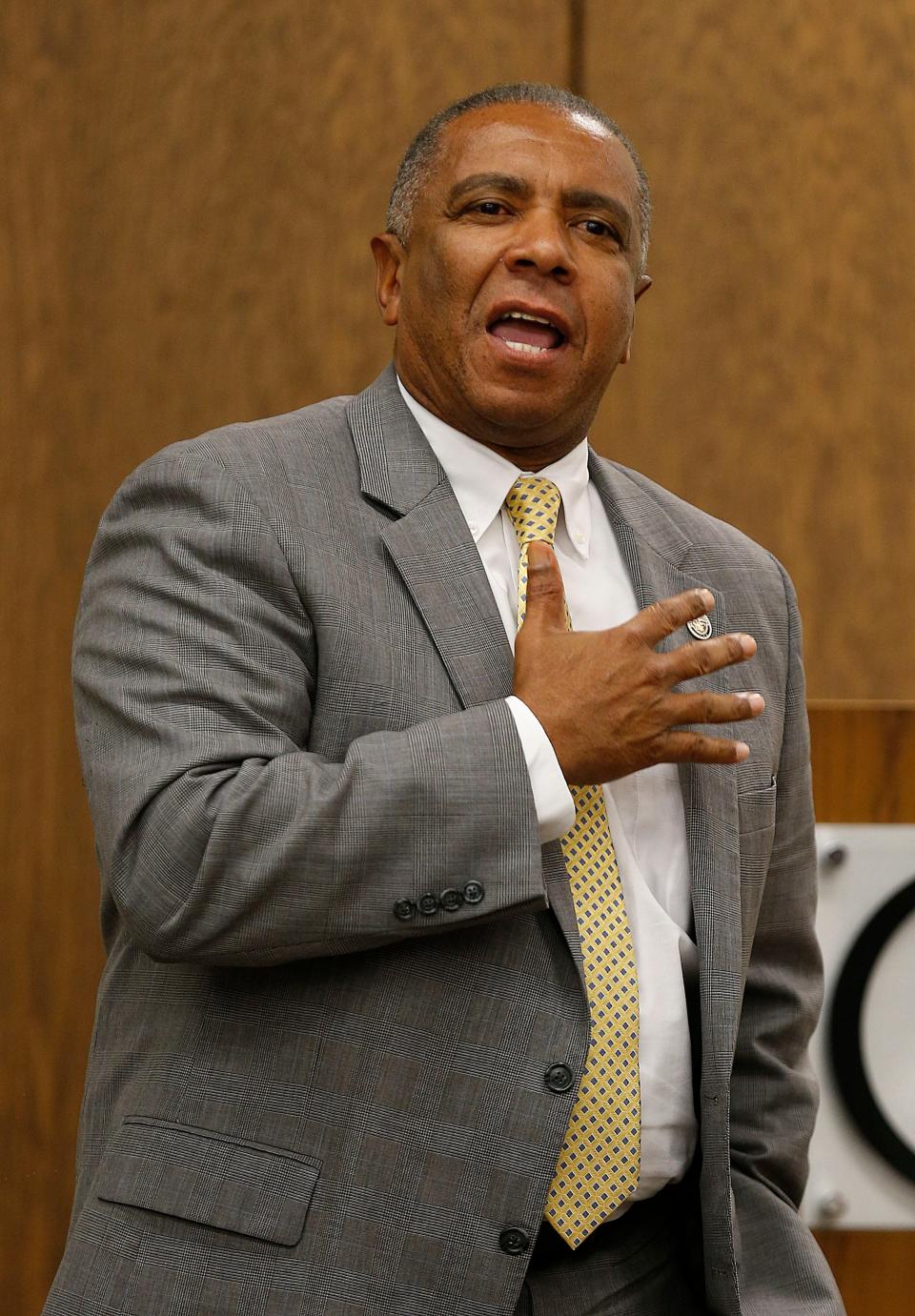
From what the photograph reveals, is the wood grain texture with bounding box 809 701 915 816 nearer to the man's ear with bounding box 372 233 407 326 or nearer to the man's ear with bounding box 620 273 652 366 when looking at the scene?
the man's ear with bounding box 620 273 652 366

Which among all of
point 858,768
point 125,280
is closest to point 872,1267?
point 858,768

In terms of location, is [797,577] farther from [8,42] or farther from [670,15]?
[8,42]

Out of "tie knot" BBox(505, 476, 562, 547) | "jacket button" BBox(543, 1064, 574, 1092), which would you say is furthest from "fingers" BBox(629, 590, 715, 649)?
"jacket button" BBox(543, 1064, 574, 1092)

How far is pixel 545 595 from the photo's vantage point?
51.1 inches

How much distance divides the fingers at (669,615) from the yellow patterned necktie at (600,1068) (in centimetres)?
14

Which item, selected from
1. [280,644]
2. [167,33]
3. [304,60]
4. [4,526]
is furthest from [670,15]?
[280,644]

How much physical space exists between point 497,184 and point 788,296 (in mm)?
972

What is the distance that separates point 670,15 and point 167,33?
0.81 metres

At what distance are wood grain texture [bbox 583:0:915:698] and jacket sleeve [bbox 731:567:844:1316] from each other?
68 cm

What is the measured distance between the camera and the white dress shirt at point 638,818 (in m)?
1.36

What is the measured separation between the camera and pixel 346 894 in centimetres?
115

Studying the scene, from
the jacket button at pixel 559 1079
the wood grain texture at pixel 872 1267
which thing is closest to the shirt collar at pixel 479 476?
the jacket button at pixel 559 1079

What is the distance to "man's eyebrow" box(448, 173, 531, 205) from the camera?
152 centimetres

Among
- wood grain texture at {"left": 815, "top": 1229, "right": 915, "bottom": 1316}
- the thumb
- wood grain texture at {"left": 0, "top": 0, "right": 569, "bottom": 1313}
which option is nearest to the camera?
the thumb
